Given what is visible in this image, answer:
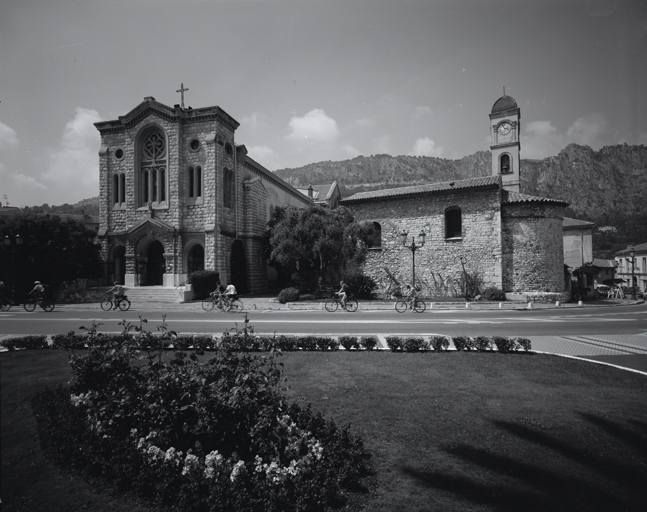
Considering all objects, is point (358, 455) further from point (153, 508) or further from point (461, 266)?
point (461, 266)

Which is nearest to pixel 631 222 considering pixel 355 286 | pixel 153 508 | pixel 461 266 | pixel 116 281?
pixel 461 266

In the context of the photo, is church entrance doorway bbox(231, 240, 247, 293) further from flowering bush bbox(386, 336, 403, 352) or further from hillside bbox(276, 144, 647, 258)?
hillside bbox(276, 144, 647, 258)

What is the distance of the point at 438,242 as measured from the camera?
2770 cm

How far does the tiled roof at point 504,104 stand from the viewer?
37938 millimetres

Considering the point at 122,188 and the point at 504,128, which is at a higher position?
the point at 504,128

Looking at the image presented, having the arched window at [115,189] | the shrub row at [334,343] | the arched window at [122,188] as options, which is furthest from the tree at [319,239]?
the shrub row at [334,343]

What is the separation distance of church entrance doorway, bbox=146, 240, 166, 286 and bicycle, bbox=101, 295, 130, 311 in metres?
8.46

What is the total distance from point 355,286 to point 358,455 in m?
23.9

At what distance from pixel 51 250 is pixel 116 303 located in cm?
700

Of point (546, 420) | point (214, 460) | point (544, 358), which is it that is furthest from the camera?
point (544, 358)

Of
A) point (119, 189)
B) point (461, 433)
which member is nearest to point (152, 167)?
point (119, 189)

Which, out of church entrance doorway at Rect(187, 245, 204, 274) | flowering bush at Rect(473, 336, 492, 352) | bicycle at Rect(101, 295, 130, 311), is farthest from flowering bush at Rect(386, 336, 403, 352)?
church entrance doorway at Rect(187, 245, 204, 274)

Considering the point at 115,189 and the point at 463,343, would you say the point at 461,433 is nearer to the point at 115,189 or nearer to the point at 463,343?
the point at 463,343

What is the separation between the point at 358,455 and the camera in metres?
3.95
